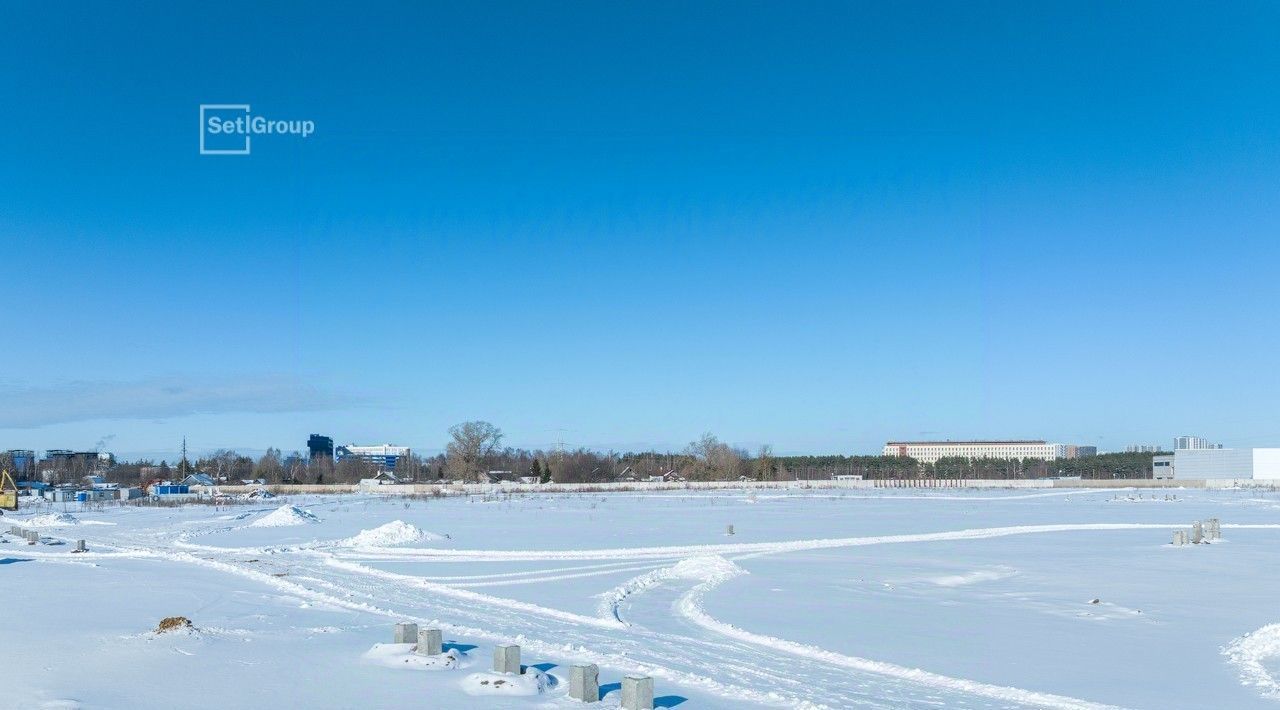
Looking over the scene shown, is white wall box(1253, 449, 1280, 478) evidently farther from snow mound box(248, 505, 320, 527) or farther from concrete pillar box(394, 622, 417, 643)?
concrete pillar box(394, 622, 417, 643)

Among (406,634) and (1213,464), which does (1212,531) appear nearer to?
(406,634)

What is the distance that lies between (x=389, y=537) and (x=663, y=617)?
1569cm

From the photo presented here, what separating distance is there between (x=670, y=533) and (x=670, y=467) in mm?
96072

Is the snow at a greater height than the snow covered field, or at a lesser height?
greater

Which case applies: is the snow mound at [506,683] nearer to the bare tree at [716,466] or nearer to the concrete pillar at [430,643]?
the concrete pillar at [430,643]

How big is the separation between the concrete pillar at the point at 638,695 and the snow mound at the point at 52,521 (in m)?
38.0

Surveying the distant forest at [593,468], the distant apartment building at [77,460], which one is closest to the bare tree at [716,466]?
the distant forest at [593,468]

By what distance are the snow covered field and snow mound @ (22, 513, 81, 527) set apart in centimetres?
1014

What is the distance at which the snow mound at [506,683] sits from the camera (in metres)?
10.0

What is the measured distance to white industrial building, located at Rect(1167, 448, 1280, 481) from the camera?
3873 inches

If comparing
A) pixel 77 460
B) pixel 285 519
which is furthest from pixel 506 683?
pixel 77 460

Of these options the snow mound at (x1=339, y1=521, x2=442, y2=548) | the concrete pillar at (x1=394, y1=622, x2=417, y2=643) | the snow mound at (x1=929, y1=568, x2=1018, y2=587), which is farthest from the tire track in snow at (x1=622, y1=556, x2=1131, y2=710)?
the snow mound at (x1=339, y1=521, x2=442, y2=548)

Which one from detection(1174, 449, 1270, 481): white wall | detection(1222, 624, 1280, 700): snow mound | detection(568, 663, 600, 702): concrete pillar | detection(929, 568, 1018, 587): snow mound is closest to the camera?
detection(568, 663, 600, 702): concrete pillar

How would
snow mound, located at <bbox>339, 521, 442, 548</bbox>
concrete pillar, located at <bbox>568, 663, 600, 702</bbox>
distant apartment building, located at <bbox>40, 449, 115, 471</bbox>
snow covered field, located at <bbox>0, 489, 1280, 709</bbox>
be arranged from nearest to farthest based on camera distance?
1. concrete pillar, located at <bbox>568, 663, 600, 702</bbox>
2. snow covered field, located at <bbox>0, 489, 1280, 709</bbox>
3. snow mound, located at <bbox>339, 521, 442, 548</bbox>
4. distant apartment building, located at <bbox>40, 449, 115, 471</bbox>
